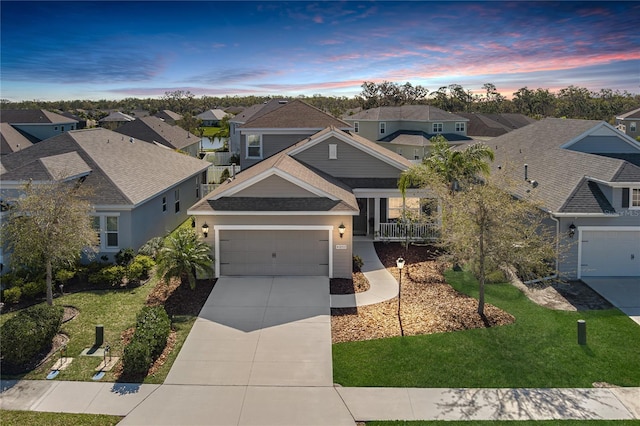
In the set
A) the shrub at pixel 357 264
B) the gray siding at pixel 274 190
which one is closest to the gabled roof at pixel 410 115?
the shrub at pixel 357 264

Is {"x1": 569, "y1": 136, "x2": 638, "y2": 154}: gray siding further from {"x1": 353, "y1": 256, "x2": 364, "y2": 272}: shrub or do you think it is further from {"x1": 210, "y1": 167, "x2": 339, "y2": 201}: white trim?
{"x1": 210, "y1": 167, "x2": 339, "y2": 201}: white trim

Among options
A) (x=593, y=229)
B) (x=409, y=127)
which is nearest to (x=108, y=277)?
(x=593, y=229)

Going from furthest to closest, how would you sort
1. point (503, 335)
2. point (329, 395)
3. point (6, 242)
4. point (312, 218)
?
1. point (312, 218)
2. point (6, 242)
3. point (503, 335)
4. point (329, 395)

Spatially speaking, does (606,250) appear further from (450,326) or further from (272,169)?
(272,169)

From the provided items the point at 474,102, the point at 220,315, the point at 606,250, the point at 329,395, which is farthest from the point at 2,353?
the point at 474,102

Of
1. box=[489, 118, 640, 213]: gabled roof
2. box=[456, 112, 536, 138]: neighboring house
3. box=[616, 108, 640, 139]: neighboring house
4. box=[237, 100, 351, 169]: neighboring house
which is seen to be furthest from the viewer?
box=[616, 108, 640, 139]: neighboring house

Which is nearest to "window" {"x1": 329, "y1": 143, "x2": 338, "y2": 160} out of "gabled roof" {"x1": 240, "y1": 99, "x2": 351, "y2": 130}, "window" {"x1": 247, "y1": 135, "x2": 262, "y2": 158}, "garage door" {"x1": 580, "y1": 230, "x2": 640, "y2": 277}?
"gabled roof" {"x1": 240, "y1": 99, "x2": 351, "y2": 130}

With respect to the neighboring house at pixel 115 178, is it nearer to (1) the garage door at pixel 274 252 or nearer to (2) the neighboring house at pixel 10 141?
(1) the garage door at pixel 274 252
